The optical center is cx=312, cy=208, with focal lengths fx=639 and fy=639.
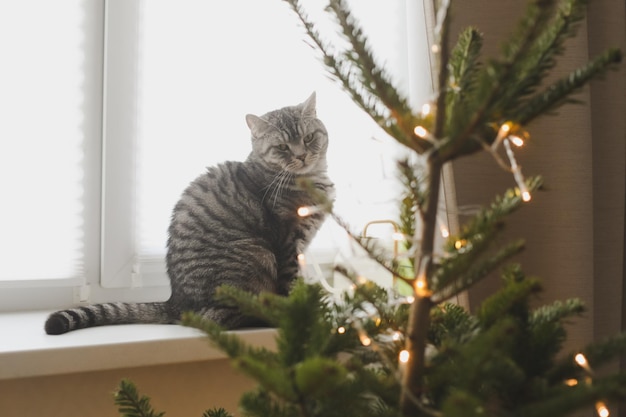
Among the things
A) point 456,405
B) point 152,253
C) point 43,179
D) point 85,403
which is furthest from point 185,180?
point 456,405

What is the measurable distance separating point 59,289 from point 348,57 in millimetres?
1002

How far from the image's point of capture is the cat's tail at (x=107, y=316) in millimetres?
1082

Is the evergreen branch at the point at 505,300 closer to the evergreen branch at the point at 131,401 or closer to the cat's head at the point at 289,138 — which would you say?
the evergreen branch at the point at 131,401

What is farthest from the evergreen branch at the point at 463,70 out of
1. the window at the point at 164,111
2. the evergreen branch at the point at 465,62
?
the window at the point at 164,111

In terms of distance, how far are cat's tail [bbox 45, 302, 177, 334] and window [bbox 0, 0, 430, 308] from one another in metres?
0.11

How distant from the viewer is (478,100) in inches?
16.8

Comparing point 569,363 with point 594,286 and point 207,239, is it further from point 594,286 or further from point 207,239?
point 207,239

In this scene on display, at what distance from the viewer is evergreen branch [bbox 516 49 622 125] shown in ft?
1.42

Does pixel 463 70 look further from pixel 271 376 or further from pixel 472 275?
pixel 271 376

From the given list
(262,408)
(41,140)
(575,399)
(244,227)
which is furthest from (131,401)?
(41,140)

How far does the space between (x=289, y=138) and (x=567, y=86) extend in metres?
0.97

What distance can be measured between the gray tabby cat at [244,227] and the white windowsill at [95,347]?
0.06 meters

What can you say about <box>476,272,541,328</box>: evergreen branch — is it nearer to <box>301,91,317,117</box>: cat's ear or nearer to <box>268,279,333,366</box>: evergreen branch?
<box>268,279,333,366</box>: evergreen branch

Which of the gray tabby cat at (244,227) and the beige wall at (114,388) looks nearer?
the beige wall at (114,388)
